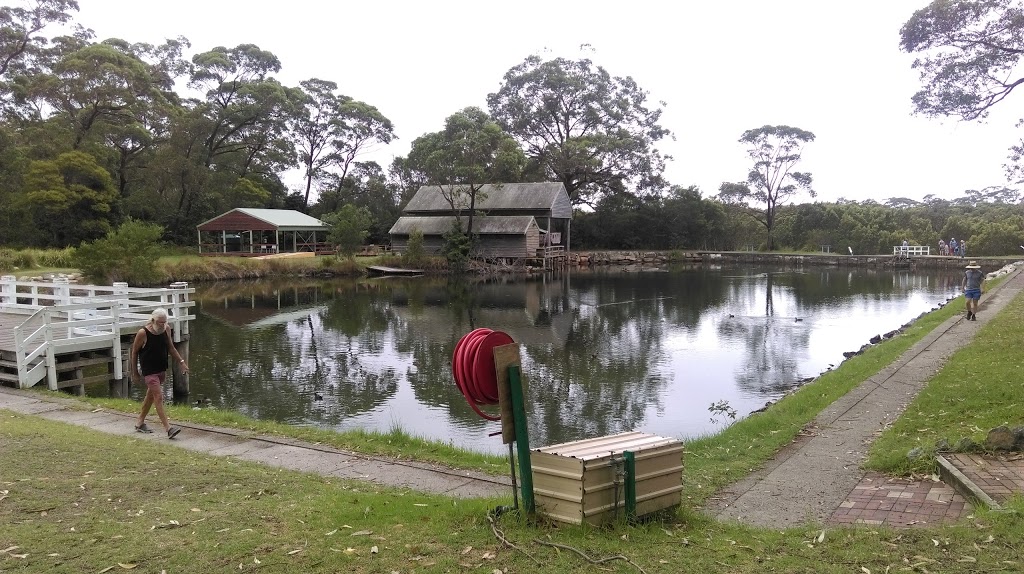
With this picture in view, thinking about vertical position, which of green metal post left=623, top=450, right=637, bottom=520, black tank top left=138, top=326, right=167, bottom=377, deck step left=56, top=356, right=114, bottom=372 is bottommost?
deck step left=56, top=356, right=114, bottom=372

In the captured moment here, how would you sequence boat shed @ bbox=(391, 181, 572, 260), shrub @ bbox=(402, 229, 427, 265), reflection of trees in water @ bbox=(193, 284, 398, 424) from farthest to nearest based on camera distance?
boat shed @ bbox=(391, 181, 572, 260)
shrub @ bbox=(402, 229, 427, 265)
reflection of trees in water @ bbox=(193, 284, 398, 424)

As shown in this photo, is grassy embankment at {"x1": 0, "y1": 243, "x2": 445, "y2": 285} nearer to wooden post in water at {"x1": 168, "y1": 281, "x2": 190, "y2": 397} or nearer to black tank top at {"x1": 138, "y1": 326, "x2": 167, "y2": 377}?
wooden post in water at {"x1": 168, "y1": 281, "x2": 190, "y2": 397}

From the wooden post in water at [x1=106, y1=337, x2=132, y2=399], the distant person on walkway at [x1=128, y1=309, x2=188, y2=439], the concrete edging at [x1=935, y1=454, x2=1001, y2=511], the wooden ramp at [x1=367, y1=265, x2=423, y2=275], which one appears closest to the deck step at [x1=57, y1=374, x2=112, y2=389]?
the wooden post in water at [x1=106, y1=337, x2=132, y2=399]

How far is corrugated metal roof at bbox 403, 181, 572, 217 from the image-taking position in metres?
53.8

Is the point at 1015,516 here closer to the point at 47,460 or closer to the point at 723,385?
the point at 47,460

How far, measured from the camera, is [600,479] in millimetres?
4715

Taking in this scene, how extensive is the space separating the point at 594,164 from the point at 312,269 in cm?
2724

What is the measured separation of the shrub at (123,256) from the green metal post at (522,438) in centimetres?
3186

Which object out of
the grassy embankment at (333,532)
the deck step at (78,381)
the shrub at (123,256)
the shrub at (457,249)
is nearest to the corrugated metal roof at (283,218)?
the shrub at (457,249)

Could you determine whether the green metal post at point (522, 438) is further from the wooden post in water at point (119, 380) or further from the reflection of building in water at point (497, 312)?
the reflection of building in water at point (497, 312)

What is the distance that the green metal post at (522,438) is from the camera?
487 cm

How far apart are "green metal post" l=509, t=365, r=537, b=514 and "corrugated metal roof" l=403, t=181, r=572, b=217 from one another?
4794cm

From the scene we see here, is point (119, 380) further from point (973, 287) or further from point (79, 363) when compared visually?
point (973, 287)

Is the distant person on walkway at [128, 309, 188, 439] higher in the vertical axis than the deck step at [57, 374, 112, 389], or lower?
higher
